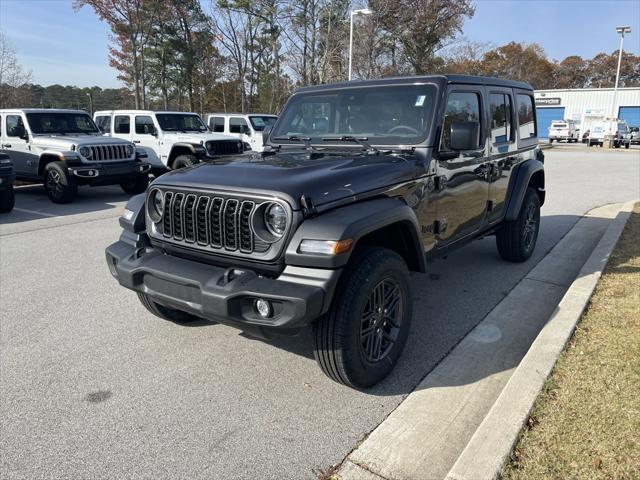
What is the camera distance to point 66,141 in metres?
10.5

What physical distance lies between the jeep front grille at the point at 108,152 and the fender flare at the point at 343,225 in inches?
359

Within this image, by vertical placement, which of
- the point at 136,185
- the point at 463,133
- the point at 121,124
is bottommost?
the point at 136,185

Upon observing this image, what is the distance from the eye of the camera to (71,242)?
7.09 meters

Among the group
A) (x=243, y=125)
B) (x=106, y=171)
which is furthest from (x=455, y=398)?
(x=243, y=125)

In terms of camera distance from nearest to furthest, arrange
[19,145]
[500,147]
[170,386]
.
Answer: [170,386] < [500,147] < [19,145]

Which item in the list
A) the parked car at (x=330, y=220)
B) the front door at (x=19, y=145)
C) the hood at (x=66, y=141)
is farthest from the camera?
the front door at (x=19, y=145)

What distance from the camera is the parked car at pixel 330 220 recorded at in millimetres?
2721

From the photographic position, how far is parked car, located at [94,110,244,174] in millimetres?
12211

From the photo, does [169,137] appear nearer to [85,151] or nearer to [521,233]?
[85,151]

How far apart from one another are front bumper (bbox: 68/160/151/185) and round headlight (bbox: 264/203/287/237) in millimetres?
8719

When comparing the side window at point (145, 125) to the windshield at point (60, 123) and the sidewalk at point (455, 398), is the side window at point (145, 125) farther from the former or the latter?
the sidewalk at point (455, 398)

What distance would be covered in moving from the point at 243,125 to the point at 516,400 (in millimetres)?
13530

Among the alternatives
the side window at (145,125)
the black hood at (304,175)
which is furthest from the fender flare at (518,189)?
the side window at (145,125)

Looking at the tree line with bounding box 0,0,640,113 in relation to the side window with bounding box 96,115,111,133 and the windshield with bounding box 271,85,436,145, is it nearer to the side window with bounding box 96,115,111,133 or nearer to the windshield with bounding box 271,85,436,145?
the side window with bounding box 96,115,111,133
